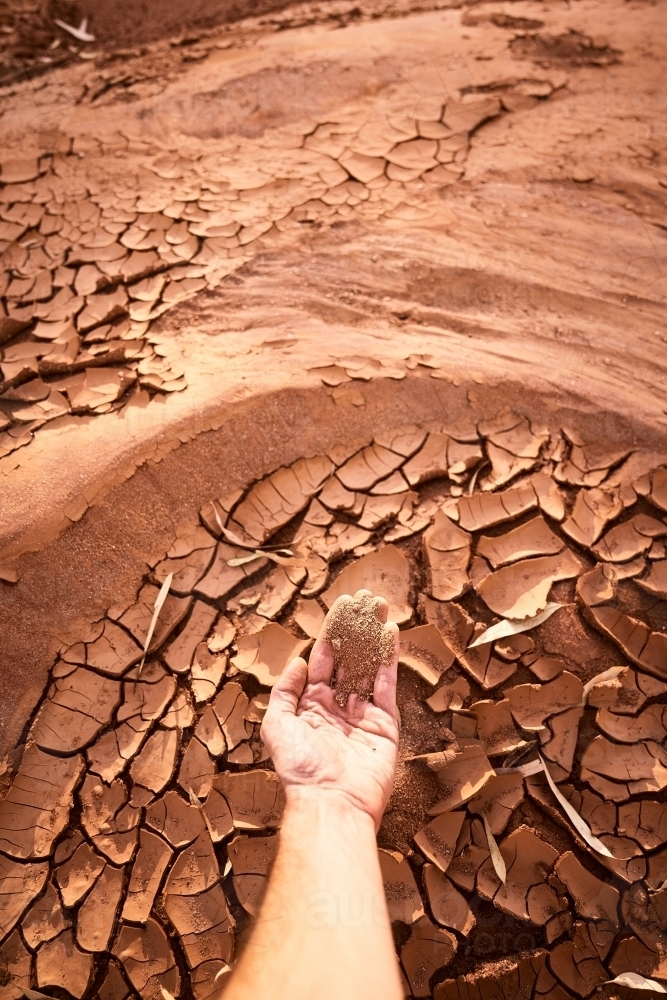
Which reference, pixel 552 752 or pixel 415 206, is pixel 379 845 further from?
pixel 415 206

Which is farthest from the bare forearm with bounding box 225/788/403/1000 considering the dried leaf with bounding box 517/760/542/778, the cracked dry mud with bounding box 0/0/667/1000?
the dried leaf with bounding box 517/760/542/778

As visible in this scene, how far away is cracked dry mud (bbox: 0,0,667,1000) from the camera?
1848 millimetres

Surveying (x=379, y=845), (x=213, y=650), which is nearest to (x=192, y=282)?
(x=213, y=650)

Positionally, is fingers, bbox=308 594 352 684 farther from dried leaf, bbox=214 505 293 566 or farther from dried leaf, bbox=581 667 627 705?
dried leaf, bbox=581 667 627 705

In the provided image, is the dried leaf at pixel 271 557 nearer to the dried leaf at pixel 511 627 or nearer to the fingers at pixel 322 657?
the fingers at pixel 322 657

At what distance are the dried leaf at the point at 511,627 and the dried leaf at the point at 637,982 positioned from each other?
998mm

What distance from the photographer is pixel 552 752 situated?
201 cm

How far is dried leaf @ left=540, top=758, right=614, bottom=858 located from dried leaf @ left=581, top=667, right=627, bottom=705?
0.30 metres

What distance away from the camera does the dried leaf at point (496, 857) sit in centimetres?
185

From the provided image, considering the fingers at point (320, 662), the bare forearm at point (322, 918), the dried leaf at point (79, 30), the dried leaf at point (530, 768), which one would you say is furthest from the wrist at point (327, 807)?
the dried leaf at point (79, 30)

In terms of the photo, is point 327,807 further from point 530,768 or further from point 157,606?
point 157,606

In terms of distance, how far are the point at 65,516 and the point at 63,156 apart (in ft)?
7.62

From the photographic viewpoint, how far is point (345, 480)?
2.46m

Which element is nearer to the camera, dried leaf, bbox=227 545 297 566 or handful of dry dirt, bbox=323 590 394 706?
handful of dry dirt, bbox=323 590 394 706
